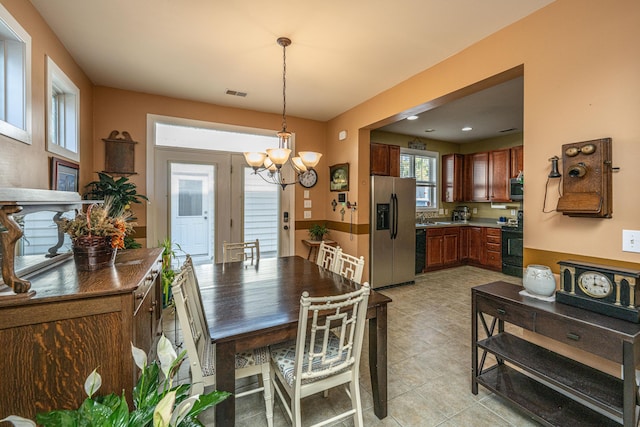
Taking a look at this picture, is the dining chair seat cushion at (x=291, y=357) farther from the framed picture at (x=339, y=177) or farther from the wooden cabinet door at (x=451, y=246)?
the wooden cabinet door at (x=451, y=246)

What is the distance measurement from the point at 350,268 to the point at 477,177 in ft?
15.7

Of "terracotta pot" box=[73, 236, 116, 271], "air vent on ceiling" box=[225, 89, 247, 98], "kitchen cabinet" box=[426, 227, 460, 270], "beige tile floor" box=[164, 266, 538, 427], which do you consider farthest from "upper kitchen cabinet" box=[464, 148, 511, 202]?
"terracotta pot" box=[73, 236, 116, 271]

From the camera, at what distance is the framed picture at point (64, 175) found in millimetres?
2361

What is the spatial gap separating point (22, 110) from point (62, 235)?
0.89 m

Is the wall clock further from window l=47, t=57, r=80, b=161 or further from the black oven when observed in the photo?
window l=47, t=57, r=80, b=161

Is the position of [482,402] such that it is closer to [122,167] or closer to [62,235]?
[62,235]

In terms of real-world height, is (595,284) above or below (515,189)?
below

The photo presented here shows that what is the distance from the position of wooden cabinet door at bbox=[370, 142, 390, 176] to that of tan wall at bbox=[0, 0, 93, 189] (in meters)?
3.78

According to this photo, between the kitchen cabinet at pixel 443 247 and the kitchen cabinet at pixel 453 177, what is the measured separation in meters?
0.81

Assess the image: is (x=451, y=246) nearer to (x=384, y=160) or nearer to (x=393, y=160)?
(x=393, y=160)

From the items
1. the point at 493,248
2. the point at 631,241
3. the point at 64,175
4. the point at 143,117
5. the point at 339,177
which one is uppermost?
the point at 143,117

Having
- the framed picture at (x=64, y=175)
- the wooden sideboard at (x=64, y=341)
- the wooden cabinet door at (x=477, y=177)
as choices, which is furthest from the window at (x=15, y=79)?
the wooden cabinet door at (x=477, y=177)

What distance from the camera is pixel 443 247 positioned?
541 cm

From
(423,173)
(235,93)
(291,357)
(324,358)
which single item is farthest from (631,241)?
(423,173)
